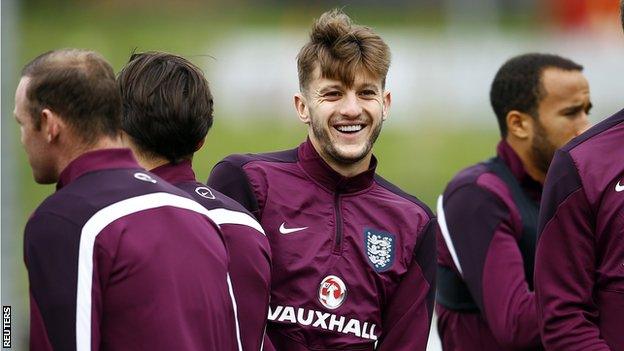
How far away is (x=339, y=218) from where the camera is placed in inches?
156

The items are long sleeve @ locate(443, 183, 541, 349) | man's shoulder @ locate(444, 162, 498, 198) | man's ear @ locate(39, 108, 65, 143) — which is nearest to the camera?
→ man's ear @ locate(39, 108, 65, 143)

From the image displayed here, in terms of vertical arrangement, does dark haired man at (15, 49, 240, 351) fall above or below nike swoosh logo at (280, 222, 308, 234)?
above

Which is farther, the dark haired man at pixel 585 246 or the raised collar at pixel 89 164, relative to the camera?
the dark haired man at pixel 585 246

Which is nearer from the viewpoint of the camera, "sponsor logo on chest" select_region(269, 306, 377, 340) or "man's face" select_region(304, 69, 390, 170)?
"sponsor logo on chest" select_region(269, 306, 377, 340)

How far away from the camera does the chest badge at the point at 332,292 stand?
3826 millimetres

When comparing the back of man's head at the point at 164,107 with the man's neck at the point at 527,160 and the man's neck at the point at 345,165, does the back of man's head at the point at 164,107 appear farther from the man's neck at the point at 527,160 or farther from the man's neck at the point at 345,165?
the man's neck at the point at 527,160

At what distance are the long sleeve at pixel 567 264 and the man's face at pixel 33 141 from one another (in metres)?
1.45

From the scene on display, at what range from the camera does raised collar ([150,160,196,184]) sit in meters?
3.53

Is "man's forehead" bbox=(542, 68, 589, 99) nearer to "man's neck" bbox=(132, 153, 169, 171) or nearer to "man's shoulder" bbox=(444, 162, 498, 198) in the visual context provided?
"man's shoulder" bbox=(444, 162, 498, 198)

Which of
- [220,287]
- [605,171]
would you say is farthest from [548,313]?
[220,287]

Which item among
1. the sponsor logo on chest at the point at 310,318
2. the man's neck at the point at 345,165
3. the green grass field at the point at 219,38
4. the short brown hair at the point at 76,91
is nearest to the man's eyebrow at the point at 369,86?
the man's neck at the point at 345,165

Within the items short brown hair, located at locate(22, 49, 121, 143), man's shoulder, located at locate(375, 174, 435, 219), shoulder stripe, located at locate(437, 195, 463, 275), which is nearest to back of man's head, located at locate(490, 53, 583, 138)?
shoulder stripe, located at locate(437, 195, 463, 275)

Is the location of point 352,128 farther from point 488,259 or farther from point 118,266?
point 118,266

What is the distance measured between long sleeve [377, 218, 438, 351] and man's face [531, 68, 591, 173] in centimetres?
99
